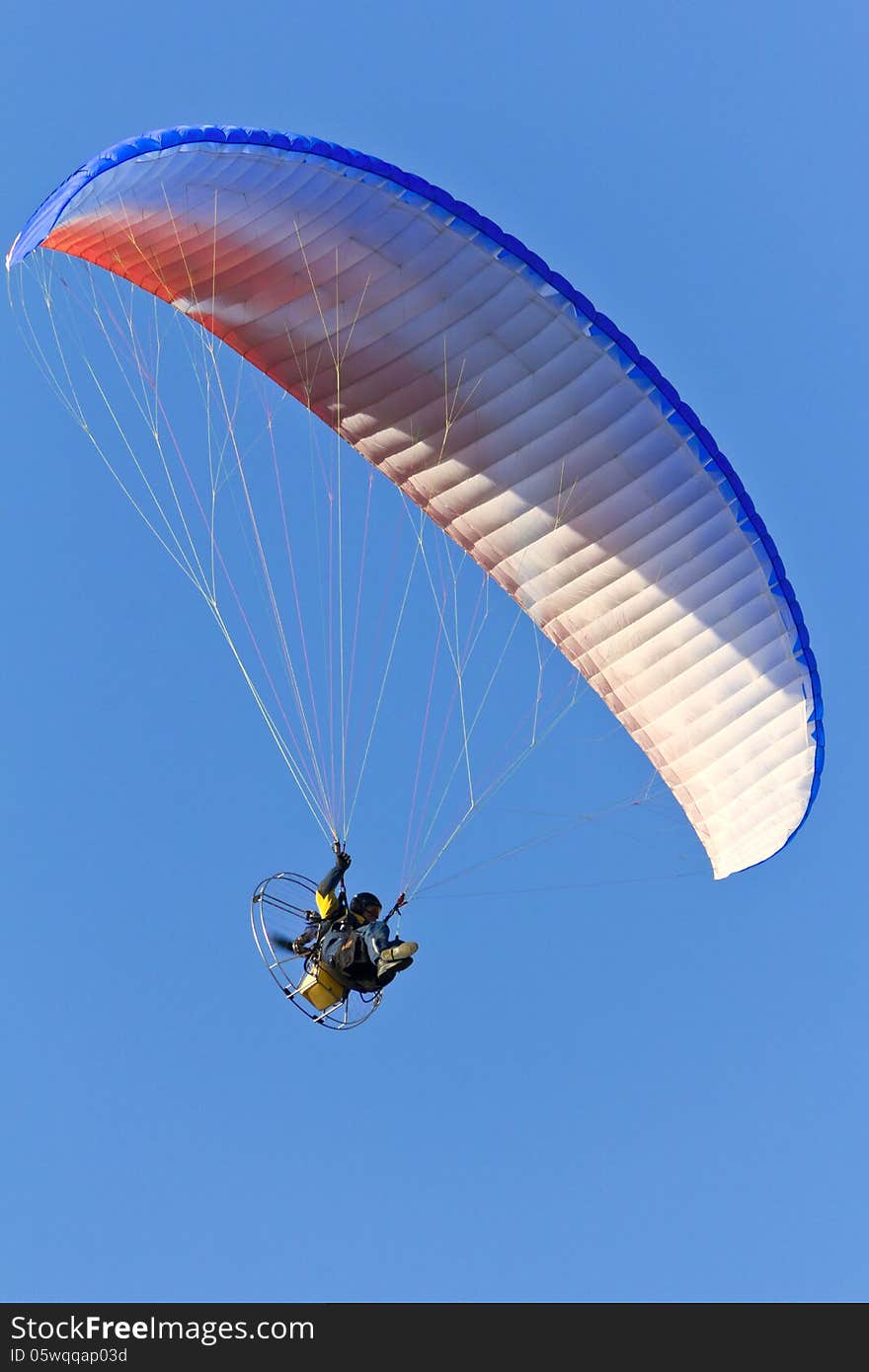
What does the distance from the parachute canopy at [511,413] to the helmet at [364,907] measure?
3.23 metres

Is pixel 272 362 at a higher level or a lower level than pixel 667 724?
higher

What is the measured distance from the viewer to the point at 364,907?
43.5 feet

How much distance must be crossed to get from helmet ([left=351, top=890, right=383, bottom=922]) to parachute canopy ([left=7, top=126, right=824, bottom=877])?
3231 mm

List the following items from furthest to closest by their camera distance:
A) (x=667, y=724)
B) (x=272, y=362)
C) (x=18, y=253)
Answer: (x=667, y=724), (x=272, y=362), (x=18, y=253)

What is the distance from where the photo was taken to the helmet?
1324cm

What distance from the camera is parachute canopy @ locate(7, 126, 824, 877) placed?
43.2 feet

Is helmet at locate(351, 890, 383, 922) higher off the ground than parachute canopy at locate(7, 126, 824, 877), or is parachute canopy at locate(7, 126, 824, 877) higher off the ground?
parachute canopy at locate(7, 126, 824, 877)

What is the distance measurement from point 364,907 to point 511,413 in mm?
3748

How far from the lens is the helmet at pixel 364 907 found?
521 inches

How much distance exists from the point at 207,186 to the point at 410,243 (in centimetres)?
142

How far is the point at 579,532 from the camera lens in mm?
14781
